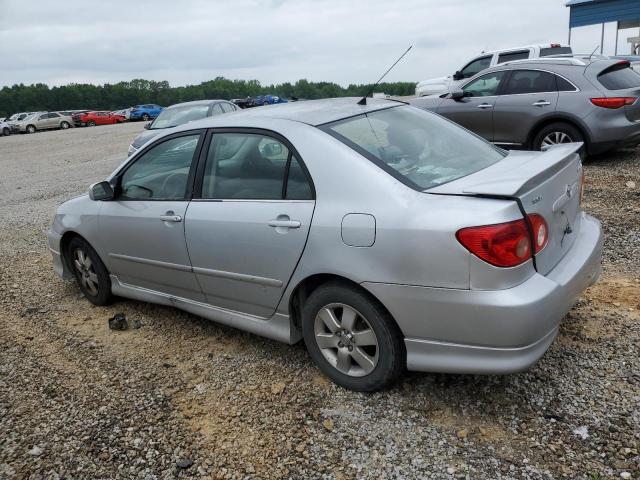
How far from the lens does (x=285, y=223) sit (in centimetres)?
309

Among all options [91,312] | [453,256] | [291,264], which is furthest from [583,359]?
[91,312]

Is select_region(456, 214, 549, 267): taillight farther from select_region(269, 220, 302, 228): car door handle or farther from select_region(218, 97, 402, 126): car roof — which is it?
select_region(218, 97, 402, 126): car roof

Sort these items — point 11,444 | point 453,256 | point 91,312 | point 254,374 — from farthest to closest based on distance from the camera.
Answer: point 91,312 → point 254,374 → point 11,444 → point 453,256

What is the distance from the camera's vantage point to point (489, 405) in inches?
115

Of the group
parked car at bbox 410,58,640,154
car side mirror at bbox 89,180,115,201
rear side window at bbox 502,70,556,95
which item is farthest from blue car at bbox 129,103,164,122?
car side mirror at bbox 89,180,115,201

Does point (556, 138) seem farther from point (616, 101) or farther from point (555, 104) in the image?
point (616, 101)

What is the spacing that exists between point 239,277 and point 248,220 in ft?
1.24

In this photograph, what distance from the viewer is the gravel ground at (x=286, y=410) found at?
2.61m

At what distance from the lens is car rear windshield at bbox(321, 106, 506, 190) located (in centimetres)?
300

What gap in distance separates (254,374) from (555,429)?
1.74m

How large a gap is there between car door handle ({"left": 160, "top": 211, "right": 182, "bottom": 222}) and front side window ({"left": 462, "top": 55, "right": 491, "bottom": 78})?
404 inches

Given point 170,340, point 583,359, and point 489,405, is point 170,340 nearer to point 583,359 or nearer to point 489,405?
point 489,405

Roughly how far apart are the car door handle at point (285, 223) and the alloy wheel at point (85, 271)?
2222 millimetres

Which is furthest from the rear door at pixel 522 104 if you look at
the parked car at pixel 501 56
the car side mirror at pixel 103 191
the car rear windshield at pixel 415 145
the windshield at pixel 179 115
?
the car side mirror at pixel 103 191
